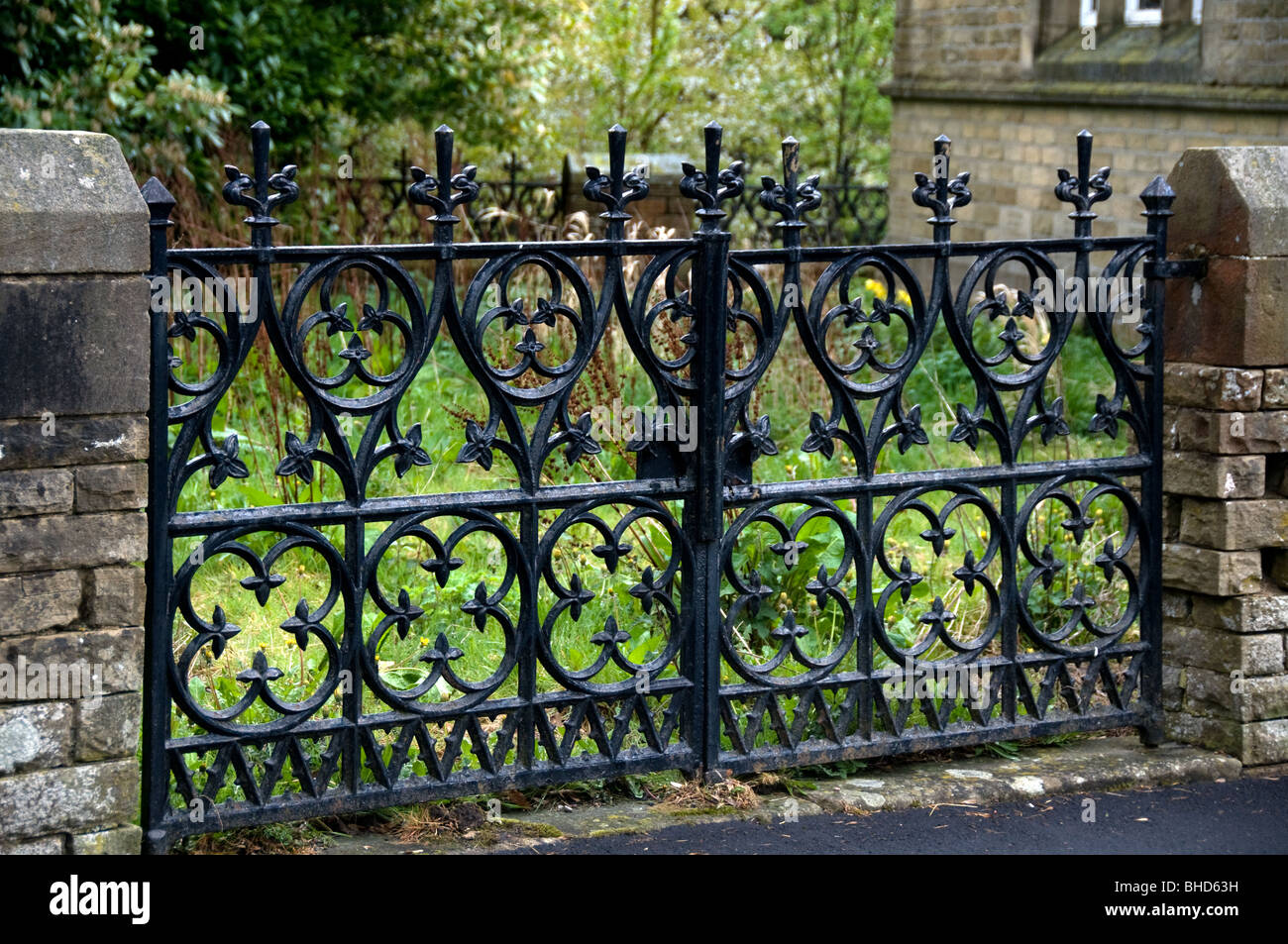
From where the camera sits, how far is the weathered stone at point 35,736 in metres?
3.39

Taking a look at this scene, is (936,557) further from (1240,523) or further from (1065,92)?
(1065,92)

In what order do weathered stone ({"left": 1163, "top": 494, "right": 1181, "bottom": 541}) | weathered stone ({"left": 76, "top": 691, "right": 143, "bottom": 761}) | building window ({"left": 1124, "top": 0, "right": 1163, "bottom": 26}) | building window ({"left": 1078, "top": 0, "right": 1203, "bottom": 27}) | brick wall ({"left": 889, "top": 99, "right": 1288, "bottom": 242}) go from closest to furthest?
weathered stone ({"left": 76, "top": 691, "right": 143, "bottom": 761}), weathered stone ({"left": 1163, "top": 494, "right": 1181, "bottom": 541}), brick wall ({"left": 889, "top": 99, "right": 1288, "bottom": 242}), building window ({"left": 1078, "top": 0, "right": 1203, "bottom": 27}), building window ({"left": 1124, "top": 0, "right": 1163, "bottom": 26})

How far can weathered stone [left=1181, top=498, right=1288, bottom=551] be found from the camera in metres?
4.56

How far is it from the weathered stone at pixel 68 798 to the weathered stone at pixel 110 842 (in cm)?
2

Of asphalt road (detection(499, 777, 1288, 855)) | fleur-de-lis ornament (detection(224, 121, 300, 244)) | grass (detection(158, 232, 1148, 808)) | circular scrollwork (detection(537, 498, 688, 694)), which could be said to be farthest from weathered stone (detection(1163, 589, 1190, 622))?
fleur-de-lis ornament (detection(224, 121, 300, 244))

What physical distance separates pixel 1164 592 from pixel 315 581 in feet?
9.69

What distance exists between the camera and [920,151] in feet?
49.5

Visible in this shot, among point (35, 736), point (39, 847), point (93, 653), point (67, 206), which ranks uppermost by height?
point (67, 206)

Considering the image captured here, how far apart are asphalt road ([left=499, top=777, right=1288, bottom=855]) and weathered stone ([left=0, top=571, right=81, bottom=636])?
1276mm

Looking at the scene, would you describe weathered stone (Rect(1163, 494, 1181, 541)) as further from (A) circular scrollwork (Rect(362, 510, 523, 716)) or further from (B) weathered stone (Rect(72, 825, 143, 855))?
(B) weathered stone (Rect(72, 825, 143, 855))

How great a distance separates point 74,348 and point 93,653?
27.7 inches

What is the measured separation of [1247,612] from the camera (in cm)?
459

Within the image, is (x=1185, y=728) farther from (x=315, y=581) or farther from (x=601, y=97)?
(x=601, y=97)

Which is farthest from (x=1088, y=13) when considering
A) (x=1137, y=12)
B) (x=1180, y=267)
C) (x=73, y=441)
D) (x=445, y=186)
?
(x=73, y=441)
